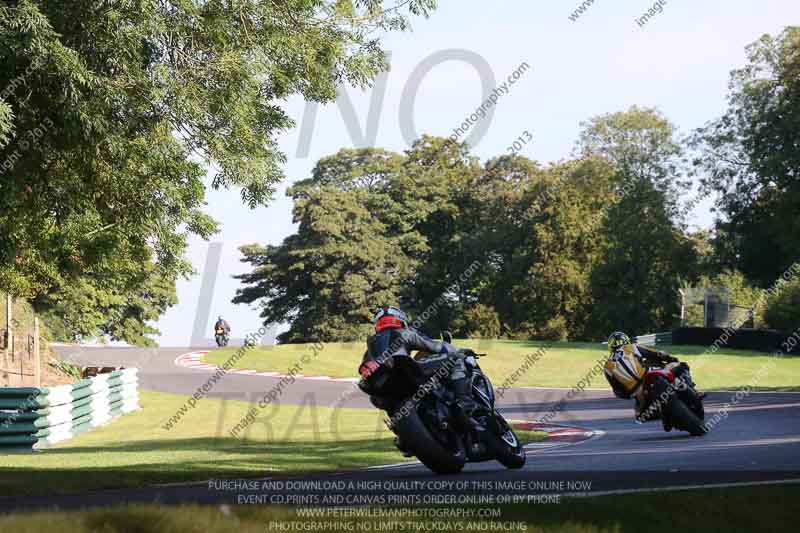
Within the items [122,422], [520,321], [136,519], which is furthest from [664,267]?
[136,519]

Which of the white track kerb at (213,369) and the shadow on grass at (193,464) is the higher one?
the white track kerb at (213,369)

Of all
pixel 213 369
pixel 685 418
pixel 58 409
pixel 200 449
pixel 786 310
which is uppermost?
pixel 786 310

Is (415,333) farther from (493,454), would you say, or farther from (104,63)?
(104,63)

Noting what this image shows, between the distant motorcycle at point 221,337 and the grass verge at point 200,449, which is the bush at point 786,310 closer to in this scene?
the distant motorcycle at point 221,337

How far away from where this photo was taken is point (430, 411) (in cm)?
988

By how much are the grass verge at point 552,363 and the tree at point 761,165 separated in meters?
5.12

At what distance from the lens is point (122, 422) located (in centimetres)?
2895

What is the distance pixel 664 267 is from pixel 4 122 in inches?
2433

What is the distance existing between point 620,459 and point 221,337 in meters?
44.6

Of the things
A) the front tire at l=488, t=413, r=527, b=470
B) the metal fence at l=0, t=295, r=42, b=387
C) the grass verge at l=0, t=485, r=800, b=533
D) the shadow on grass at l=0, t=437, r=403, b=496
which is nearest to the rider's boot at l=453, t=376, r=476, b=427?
the front tire at l=488, t=413, r=527, b=470

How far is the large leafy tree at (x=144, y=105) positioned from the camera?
43.3 feet

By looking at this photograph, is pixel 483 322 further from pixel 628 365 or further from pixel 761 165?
pixel 628 365

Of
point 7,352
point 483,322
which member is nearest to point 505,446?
point 7,352

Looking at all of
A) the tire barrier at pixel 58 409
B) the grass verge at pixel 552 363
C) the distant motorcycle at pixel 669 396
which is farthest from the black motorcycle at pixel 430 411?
the grass verge at pixel 552 363
